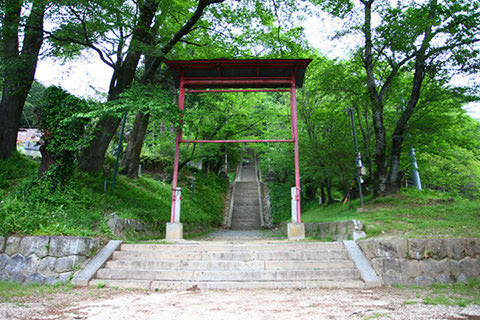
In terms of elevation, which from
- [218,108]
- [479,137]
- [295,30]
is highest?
[295,30]

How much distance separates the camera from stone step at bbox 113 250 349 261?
5.50 m

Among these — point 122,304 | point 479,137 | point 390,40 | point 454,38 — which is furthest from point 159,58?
point 479,137

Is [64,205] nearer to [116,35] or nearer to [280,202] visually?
[116,35]

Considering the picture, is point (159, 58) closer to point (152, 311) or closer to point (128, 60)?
point (128, 60)

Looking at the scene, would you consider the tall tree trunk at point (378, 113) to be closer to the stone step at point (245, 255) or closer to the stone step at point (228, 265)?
the stone step at point (245, 255)

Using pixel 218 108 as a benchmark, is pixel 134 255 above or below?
below

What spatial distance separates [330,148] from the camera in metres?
10.6

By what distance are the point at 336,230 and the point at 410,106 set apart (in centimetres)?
467

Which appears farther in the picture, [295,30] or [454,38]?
[295,30]

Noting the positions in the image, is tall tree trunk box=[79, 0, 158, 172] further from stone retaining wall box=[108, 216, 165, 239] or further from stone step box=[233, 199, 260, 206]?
stone step box=[233, 199, 260, 206]

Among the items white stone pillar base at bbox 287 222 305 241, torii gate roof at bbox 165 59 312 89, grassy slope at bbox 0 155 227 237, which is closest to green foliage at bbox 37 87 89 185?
grassy slope at bbox 0 155 227 237

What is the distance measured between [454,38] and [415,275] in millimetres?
6489

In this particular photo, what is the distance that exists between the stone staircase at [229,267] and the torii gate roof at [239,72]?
4.73 meters

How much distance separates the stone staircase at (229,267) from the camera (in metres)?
4.69
